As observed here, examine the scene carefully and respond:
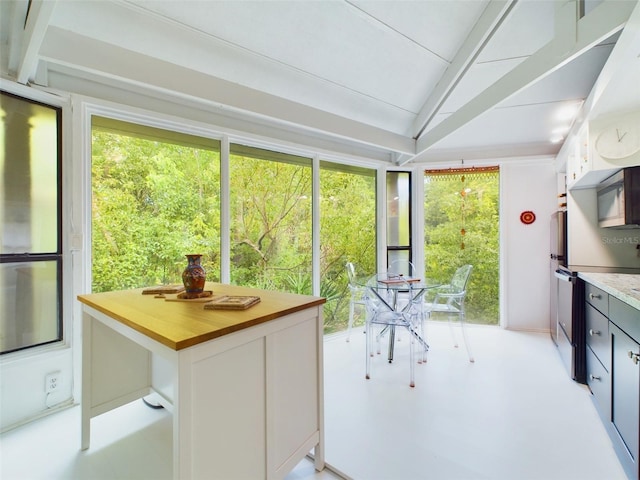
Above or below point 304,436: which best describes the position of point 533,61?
above

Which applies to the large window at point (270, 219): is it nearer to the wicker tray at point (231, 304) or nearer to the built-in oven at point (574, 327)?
the wicker tray at point (231, 304)

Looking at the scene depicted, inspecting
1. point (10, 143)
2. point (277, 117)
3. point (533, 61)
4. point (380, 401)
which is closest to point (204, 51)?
point (277, 117)

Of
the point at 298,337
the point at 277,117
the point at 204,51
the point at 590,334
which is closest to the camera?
the point at 298,337

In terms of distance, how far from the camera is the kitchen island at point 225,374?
40.6 inches

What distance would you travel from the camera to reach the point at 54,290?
2049mm

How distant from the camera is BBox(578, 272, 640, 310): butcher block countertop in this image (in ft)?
4.80

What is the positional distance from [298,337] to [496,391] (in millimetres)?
1852

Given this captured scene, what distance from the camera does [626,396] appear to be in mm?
1479

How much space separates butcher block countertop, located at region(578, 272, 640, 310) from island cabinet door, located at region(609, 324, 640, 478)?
19cm

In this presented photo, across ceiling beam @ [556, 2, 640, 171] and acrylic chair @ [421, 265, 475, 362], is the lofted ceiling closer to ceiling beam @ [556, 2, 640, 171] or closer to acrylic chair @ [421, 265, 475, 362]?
ceiling beam @ [556, 2, 640, 171]

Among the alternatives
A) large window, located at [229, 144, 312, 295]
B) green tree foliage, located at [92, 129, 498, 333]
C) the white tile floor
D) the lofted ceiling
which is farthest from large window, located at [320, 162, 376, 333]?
the white tile floor

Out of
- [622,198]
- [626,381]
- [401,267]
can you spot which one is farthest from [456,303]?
[626,381]

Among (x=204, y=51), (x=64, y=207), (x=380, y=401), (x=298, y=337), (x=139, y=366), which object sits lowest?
(x=380, y=401)

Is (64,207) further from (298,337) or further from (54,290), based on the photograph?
(298,337)
